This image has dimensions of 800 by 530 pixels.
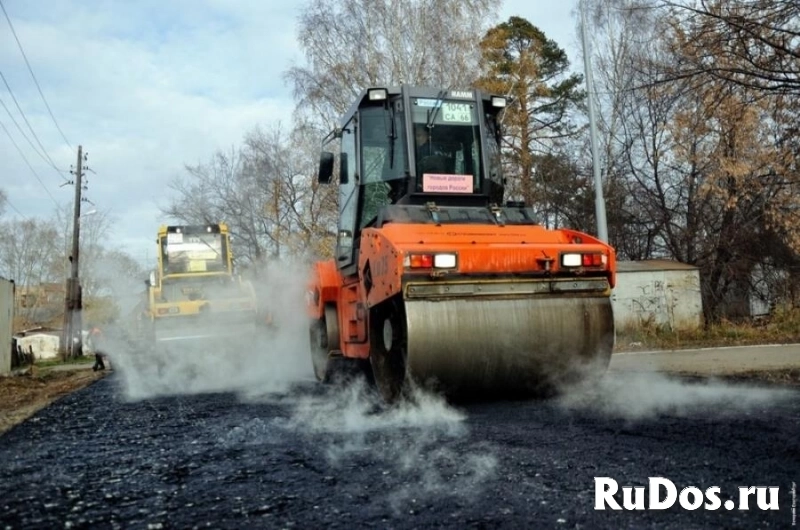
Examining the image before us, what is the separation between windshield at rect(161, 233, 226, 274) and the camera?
17.4 meters

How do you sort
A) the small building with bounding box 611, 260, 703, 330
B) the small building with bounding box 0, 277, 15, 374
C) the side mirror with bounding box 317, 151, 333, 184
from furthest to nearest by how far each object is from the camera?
1. the small building with bounding box 611, 260, 703, 330
2. the small building with bounding box 0, 277, 15, 374
3. the side mirror with bounding box 317, 151, 333, 184

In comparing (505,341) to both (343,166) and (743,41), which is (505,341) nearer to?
(343,166)

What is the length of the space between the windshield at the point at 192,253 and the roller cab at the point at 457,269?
10.7 metres

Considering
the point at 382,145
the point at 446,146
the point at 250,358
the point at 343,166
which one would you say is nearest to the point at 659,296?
the point at 250,358

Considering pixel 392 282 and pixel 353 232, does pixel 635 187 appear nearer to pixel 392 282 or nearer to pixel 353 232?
pixel 353 232

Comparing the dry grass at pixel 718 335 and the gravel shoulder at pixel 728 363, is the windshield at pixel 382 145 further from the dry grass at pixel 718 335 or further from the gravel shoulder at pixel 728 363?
the dry grass at pixel 718 335

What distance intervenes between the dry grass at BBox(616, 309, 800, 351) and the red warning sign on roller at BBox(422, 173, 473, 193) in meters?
8.70

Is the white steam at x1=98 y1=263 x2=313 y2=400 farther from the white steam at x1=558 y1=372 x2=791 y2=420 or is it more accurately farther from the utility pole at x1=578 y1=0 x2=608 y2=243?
the utility pole at x1=578 y1=0 x2=608 y2=243

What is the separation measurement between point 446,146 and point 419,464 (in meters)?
4.00

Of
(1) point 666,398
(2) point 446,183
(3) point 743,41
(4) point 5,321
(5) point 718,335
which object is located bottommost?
(5) point 718,335

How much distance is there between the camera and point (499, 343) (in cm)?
563

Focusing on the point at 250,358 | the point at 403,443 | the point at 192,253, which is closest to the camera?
the point at 403,443

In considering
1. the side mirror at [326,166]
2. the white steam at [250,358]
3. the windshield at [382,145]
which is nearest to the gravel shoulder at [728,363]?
the windshield at [382,145]

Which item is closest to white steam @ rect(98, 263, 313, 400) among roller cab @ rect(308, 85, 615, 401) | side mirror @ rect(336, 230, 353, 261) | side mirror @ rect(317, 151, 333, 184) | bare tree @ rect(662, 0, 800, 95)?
side mirror @ rect(336, 230, 353, 261)
